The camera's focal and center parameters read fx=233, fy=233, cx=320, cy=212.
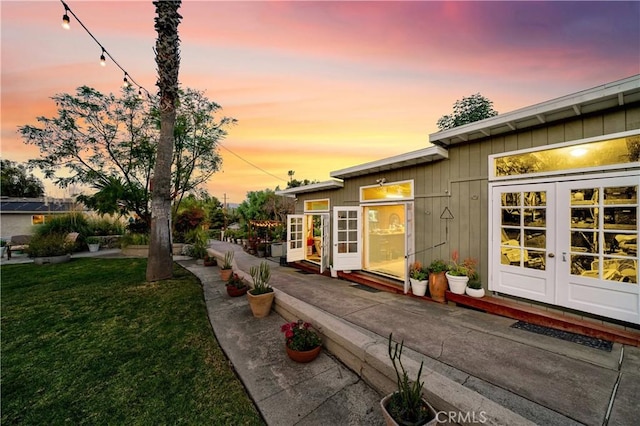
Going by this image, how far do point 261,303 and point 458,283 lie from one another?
3.49m

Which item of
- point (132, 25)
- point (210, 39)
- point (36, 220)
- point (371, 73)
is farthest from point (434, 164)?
point (36, 220)

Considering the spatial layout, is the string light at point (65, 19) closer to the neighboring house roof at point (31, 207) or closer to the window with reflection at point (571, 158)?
the window with reflection at point (571, 158)

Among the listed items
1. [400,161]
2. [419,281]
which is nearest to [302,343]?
[419,281]

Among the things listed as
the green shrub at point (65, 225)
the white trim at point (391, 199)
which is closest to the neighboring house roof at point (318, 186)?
the white trim at point (391, 199)

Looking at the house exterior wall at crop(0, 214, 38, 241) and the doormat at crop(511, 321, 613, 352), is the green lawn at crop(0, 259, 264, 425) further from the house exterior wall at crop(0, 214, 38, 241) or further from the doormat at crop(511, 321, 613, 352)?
the house exterior wall at crop(0, 214, 38, 241)

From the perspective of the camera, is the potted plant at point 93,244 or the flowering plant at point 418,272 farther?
the potted plant at point 93,244

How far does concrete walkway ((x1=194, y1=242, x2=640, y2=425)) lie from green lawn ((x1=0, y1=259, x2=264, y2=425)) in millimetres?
335

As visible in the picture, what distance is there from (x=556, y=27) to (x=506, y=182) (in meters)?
4.57

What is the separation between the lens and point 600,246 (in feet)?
10.0

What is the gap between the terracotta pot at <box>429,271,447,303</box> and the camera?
437cm

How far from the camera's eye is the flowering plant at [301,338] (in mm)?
2695

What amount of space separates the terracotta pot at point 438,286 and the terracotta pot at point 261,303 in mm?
2998

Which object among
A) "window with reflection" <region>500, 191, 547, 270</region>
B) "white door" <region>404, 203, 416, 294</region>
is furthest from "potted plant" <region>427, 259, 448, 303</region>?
"window with reflection" <region>500, 191, 547, 270</region>

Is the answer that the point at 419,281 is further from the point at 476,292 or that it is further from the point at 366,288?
the point at 366,288
